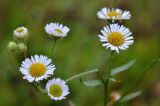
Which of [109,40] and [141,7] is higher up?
[141,7]

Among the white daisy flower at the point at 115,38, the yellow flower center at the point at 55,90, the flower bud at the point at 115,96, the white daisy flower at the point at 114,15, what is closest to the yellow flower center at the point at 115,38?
the white daisy flower at the point at 115,38

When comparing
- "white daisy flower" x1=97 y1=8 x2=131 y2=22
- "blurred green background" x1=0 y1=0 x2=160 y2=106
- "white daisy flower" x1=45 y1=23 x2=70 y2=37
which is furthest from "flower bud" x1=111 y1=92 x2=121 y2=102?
"white daisy flower" x1=45 y1=23 x2=70 y2=37

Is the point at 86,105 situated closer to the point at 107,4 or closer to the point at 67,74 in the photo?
the point at 67,74

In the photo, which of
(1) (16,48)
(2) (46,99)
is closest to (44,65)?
(1) (16,48)

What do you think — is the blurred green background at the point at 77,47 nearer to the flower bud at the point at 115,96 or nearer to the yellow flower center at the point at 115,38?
the flower bud at the point at 115,96

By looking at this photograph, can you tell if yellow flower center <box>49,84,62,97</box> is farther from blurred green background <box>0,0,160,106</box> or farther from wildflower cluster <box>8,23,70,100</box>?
blurred green background <box>0,0,160,106</box>
